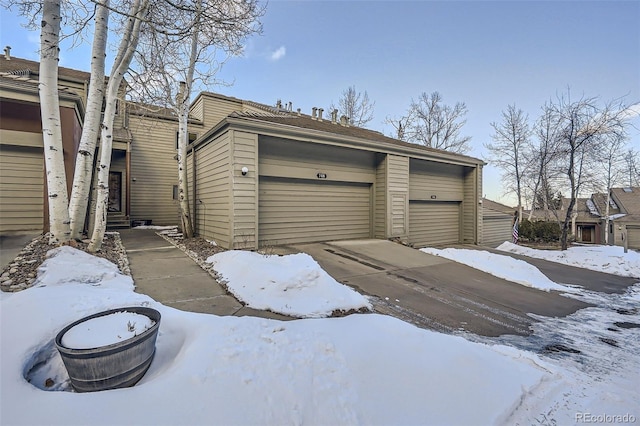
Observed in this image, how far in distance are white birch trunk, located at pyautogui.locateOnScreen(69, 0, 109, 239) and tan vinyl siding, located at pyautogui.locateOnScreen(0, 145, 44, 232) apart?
122 inches

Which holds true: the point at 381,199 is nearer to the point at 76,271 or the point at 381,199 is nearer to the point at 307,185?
the point at 307,185

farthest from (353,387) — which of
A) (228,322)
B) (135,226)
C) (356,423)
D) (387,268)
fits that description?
(135,226)

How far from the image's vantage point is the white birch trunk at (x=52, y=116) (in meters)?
5.02

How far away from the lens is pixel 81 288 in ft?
11.0

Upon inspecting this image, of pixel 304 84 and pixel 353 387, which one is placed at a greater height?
pixel 304 84

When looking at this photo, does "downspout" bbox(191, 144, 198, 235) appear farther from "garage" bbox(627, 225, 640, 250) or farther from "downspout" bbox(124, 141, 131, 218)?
"garage" bbox(627, 225, 640, 250)

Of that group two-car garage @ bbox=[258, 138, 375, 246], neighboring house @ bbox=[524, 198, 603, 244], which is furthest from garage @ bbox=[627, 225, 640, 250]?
two-car garage @ bbox=[258, 138, 375, 246]

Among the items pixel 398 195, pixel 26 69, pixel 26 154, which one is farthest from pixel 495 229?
pixel 26 69

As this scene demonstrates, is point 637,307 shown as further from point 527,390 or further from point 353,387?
point 353,387

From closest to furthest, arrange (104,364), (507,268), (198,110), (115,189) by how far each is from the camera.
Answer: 1. (104,364)
2. (507,268)
3. (115,189)
4. (198,110)

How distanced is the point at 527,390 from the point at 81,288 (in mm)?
4742

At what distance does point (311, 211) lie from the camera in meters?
8.41

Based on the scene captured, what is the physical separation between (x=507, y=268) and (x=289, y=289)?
6.17 meters

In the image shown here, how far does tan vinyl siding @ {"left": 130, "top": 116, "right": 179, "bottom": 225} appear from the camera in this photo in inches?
516
